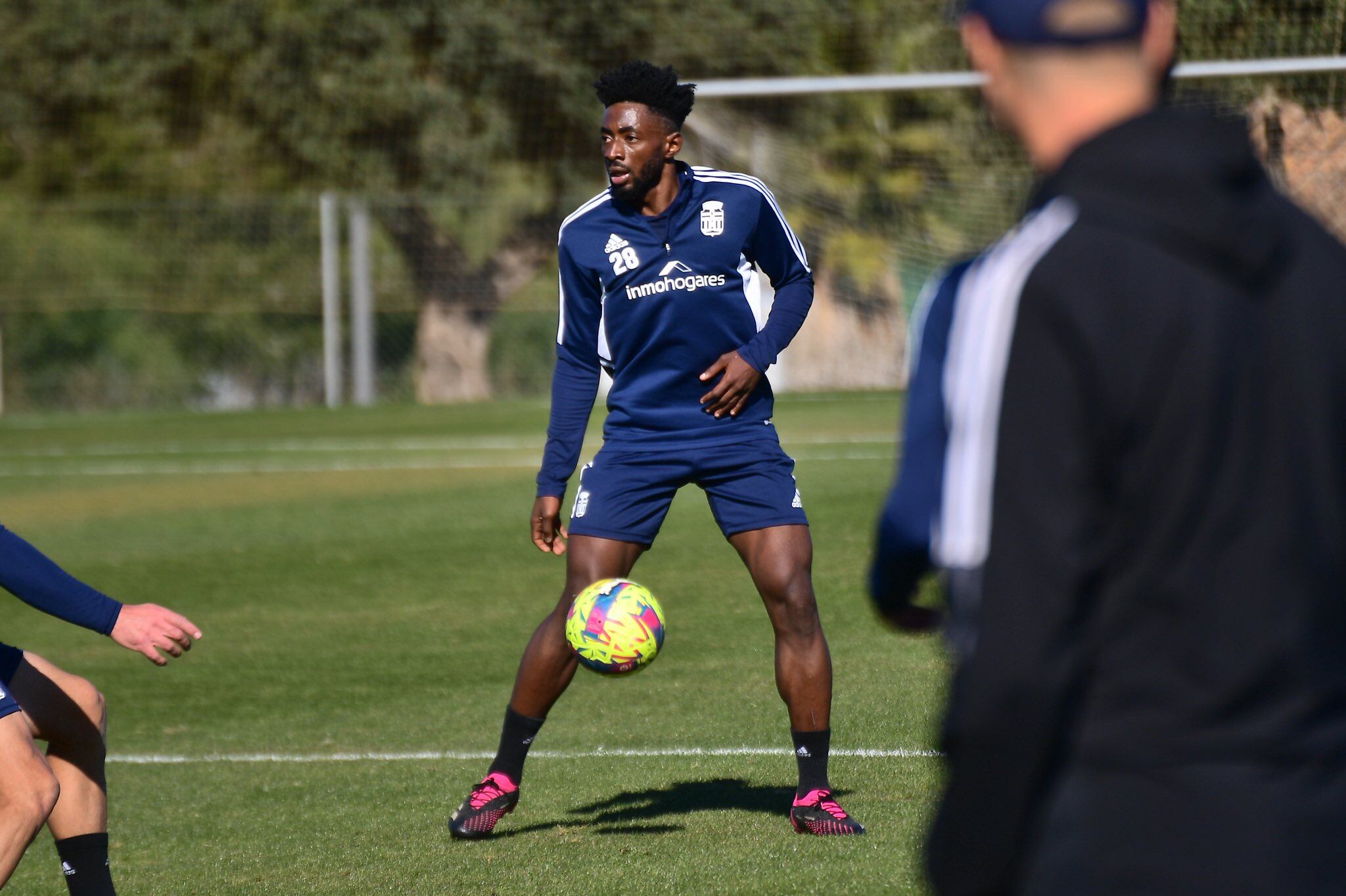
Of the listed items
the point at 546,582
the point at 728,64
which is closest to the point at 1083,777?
the point at 546,582

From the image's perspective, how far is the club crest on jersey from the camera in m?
5.82

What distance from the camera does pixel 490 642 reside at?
9570mm

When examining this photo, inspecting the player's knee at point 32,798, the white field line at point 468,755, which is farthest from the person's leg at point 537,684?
the player's knee at point 32,798

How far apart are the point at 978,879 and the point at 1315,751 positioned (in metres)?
0.42

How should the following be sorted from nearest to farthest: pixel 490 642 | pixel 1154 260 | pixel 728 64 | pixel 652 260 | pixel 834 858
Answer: pixel 1154 260
pixel 834 858
pixel 652 260
pixel 490 642
pixel 728 64

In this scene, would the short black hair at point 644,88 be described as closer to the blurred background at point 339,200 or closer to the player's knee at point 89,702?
the player's knee at point 89,702

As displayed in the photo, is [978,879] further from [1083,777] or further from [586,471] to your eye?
[586,471]

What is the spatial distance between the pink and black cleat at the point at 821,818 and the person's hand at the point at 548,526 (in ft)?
3.94

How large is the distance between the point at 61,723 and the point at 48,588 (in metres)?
0.49

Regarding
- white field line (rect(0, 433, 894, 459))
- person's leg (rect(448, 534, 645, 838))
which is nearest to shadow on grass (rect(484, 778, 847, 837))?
person's leg (rect(448, 534, 645, 838))

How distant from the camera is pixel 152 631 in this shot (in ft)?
14.5

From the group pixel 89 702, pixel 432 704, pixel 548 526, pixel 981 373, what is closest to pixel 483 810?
pixel 548 526

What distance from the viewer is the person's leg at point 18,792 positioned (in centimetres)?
411

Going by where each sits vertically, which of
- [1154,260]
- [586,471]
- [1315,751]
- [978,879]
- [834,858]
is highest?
[1154,260]
